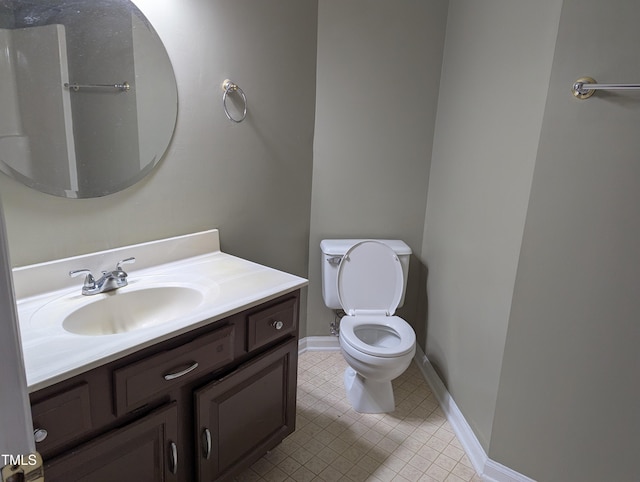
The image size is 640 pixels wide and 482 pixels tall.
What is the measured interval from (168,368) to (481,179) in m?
1.50

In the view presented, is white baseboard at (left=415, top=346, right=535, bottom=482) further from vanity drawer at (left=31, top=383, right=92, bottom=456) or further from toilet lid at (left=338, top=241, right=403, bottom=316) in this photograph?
vanity drawer at (left=31, top=383, right=92, bottom=456)

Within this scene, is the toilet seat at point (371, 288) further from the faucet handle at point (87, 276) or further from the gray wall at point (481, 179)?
the faucet handle at point (87, 276)

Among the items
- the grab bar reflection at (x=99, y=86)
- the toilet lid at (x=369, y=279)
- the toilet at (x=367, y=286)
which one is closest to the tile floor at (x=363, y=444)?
the toilet at (x=367, y=286)

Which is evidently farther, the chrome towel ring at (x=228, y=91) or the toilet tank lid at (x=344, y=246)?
the toilet tank lid at (x=344, y=246)

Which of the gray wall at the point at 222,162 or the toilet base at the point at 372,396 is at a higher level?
the gray wall at the point at 222,162

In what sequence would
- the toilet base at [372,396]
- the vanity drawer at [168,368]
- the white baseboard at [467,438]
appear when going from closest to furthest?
the vanity drawer at [168,368]
the white baseboard at [467,438]
the toilet base at [372,396]

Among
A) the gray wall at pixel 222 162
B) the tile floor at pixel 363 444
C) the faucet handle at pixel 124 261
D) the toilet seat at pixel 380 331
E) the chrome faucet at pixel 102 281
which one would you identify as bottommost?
the tile floor at pixel 363 444

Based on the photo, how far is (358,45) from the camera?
7.84 feet

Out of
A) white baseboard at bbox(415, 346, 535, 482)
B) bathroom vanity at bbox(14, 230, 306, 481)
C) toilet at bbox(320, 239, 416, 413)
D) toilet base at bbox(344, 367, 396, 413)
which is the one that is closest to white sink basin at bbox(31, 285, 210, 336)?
bathroom vanity at bbox(14, 230, 306, 481)

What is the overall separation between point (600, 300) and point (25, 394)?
1651 mm

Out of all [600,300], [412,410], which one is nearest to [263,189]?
[412,410]

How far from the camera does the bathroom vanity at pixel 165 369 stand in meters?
1.09

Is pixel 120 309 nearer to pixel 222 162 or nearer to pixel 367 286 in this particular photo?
pixel 222 162

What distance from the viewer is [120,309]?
1.55 meters
